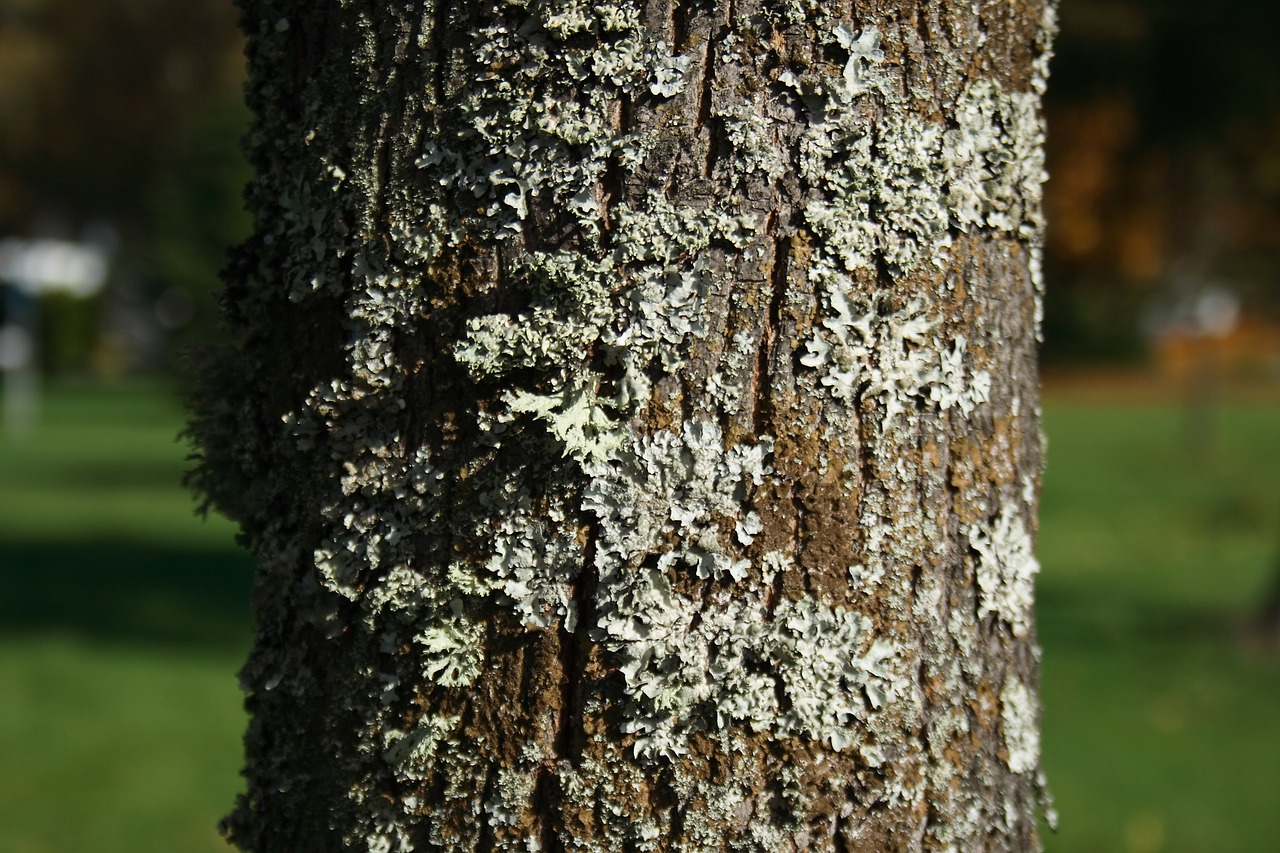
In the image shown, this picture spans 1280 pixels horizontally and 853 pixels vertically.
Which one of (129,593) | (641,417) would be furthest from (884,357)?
(129,593)

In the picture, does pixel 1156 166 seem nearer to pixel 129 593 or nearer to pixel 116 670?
pixel 129 593

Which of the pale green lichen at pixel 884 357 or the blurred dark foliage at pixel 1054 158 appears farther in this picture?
the blurred dark foliage at pixel 1054 158

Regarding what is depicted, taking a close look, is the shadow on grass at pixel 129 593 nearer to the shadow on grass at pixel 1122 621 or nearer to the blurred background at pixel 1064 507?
the blurred background at pixel 1064 507

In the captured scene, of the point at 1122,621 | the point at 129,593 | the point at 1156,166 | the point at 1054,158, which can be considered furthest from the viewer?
the point at 1054,158

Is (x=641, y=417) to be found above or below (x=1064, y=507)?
above

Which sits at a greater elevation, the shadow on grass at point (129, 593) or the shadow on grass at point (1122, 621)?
the shadow on grass at point (1122, 621)

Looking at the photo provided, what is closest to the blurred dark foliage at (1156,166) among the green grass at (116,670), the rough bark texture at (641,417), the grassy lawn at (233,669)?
the grassy lawn at (233,669)
